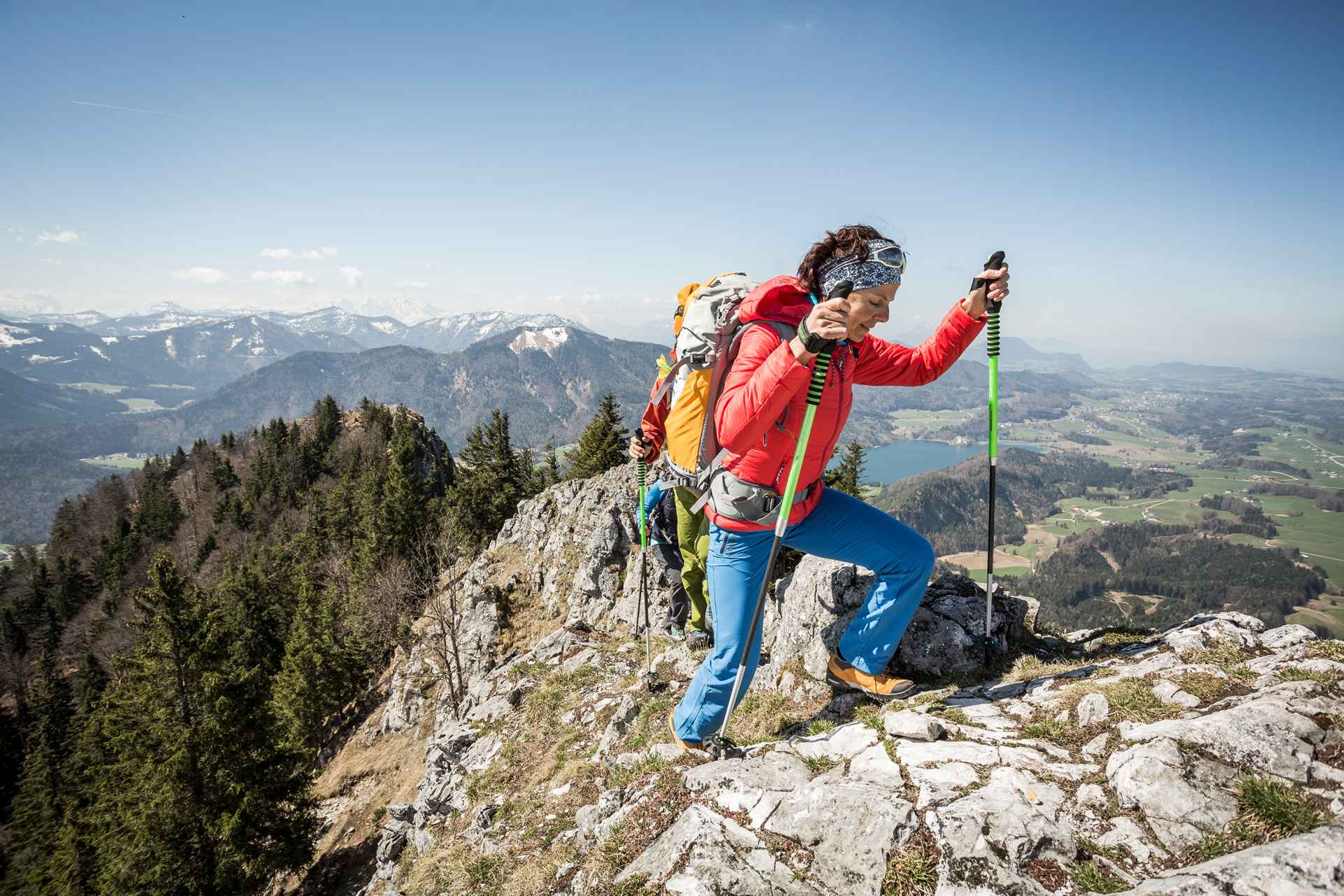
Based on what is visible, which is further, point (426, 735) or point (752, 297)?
point (426, 735)

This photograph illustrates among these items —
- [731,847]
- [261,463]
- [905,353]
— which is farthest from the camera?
[261,463]

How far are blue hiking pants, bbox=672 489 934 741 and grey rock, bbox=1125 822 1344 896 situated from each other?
2.82 metres

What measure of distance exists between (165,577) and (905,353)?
2333 centimetres

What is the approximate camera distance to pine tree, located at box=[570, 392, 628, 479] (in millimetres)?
39969

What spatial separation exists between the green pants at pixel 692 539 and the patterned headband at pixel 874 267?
403cm

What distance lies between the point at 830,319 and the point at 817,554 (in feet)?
8.75

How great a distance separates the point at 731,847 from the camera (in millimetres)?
4008

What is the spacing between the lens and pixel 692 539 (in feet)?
28.2

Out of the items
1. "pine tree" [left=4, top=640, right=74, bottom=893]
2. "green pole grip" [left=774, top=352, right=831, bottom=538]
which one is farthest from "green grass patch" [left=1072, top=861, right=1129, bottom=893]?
"pine tree" [left=4, top=640, right=74, bottom=893]

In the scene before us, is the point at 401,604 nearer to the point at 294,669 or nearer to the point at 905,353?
the point at 294,669

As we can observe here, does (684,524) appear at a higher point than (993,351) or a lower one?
lower

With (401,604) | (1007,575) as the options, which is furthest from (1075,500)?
(401,604)

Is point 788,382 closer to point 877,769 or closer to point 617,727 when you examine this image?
point 877,769

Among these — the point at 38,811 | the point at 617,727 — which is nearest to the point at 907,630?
the point at 617,727
